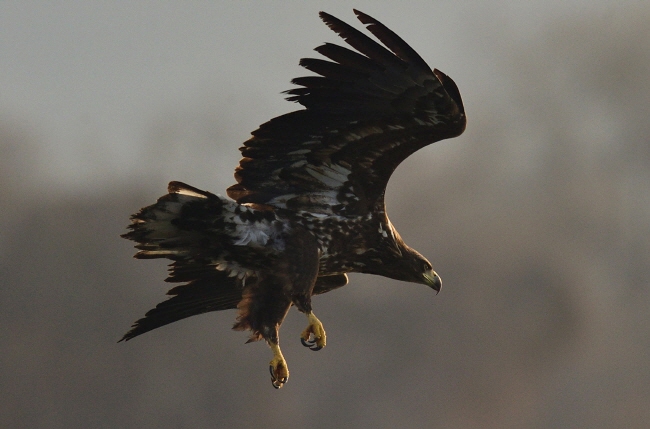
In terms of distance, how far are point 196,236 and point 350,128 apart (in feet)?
5.60

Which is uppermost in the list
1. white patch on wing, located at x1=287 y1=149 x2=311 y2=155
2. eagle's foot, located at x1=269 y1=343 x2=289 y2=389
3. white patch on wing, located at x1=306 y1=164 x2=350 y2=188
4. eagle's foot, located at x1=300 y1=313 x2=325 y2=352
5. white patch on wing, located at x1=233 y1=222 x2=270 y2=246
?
→ white patch on wing, located at x1=287 y1=149 x2=311 y2=155

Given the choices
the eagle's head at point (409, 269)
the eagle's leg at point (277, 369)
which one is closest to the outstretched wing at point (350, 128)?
the eagle's head at point (409, 269)

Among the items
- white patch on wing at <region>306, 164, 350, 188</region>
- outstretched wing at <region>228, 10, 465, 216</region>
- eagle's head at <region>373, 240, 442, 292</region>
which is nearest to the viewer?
outstretched wing at <region>228, 10, 465, 216</region>

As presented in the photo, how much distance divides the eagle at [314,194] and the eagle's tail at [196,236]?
0.01 meters

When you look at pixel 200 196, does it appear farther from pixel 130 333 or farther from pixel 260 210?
pixel 130 333

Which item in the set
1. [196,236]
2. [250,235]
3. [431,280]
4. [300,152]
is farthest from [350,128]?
[431,280]

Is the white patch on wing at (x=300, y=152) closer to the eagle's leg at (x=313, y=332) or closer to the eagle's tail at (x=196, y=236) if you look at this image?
the eagle's tail at (x=196, y=236)

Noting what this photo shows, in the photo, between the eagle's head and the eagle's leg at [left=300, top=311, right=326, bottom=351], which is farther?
the eagle's head

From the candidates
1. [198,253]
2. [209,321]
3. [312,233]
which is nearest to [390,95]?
[312,233]

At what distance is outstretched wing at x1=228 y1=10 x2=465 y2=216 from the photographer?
1122 centimetres

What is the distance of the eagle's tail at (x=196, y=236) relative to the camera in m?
11.2

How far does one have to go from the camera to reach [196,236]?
11.6 metres

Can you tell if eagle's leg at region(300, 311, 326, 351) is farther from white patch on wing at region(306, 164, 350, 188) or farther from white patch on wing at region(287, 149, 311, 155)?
white patch on wing at region(287, 149, 311, 155)

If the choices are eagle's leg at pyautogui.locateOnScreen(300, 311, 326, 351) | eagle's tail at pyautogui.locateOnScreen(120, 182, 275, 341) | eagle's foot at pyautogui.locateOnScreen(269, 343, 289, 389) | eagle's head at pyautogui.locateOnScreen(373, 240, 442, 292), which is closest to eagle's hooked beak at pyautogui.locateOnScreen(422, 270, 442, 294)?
eagle's head at pyautogui.locateOnScreen(373, 240, 442, 292)
